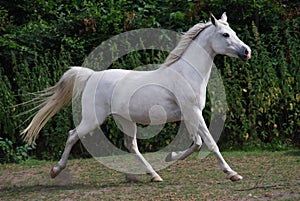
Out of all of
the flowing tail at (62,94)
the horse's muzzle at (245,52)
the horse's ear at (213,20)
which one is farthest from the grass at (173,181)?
the horse's ear at (213,20)

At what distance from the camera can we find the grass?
550 centimetres

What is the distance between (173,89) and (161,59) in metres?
2.77

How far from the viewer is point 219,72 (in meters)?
8.79

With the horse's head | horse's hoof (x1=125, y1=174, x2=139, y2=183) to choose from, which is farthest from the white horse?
horse's hoof (x1=125, y1=174, x2=139, y2=183)

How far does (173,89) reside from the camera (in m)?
6.08

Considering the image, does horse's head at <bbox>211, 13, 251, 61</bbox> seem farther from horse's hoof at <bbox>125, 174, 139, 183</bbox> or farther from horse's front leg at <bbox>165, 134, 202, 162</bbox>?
horse's hoof at <bbox>125, 174, 139, 183</bbox>

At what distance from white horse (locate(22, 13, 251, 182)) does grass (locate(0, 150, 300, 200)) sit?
0.85 ft

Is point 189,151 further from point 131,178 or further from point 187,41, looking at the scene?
point 187,41

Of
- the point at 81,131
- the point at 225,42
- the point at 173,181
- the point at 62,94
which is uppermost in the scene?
the point at 225,42

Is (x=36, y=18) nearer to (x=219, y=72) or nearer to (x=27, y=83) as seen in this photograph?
(x=27, y=83)

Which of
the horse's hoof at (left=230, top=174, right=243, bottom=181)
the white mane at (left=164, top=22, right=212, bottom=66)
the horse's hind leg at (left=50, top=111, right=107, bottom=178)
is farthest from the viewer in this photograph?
A: the horse's hind leg at (left=50, top=111, right=107, bottom=178)

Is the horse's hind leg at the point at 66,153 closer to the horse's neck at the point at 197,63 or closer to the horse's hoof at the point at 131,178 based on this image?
the horse's hoof at the point at 131,178

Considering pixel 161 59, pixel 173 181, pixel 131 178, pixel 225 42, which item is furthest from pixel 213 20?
pixel 161 59

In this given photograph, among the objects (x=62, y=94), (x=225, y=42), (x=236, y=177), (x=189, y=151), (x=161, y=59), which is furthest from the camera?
(x=161, y=59)
